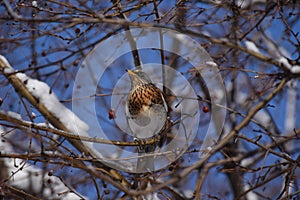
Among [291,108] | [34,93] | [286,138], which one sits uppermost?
[291,108]

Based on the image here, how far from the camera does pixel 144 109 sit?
3.23 meters

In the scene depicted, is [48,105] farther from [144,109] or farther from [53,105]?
[144,109]

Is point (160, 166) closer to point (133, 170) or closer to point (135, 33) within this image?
point (133, 170)

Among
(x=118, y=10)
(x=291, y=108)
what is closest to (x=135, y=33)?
(x=118, y=10)

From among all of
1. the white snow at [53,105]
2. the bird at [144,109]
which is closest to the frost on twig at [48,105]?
the white snow at [53,105]

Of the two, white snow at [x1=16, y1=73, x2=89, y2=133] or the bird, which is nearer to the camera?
the bird

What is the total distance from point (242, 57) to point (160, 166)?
1088 mm

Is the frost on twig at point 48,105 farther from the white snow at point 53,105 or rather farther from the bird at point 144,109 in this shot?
the bird at point 144,109

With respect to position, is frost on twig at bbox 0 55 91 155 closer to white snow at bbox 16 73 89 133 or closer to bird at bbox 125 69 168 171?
white snow at bbox 16 73 89 133

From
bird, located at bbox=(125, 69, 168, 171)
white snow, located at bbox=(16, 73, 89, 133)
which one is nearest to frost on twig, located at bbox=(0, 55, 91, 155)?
white snow, located at bbox=(16, 73, 89, 133)

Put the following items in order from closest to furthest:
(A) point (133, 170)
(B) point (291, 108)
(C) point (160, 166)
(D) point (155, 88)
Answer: (C) point (160, 166)
(A) point (133, 170)
(D) point (155, 88)
(B) point (291, 108)

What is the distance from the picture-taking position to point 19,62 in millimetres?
3492

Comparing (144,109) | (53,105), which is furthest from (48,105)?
(144,109)

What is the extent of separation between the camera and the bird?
2.98m
